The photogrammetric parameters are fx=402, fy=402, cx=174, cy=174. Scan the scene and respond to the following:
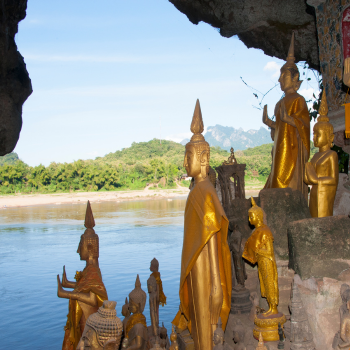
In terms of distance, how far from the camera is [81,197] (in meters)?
24.2

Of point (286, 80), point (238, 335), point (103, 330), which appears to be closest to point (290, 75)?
point (286, 80)

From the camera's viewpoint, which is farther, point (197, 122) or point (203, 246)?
point (197, 122)

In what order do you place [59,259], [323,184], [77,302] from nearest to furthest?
[77,302] → [323,184] → [59,259]

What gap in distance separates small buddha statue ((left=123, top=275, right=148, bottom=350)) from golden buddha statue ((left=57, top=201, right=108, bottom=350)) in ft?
1.29

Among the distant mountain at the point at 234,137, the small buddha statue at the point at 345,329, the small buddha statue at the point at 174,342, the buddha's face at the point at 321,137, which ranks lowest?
the small buddha statue at the point at 174,342

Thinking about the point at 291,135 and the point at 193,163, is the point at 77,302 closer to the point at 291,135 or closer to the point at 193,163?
the point at 193,163

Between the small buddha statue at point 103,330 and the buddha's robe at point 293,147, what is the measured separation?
2.92 meters

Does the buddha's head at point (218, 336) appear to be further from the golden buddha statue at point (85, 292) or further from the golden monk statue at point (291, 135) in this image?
the golden monk statue at point (291, 135)

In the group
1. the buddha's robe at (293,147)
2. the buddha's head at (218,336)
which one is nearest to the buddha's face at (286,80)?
the buddha's robe at (293,147)

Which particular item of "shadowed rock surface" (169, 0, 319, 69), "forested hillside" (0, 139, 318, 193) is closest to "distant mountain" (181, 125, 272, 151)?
"forested hillside" (0, 139, 318, 193)

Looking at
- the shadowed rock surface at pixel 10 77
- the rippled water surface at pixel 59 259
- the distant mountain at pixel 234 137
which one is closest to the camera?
the shadowed rock surface at pixel 10 77

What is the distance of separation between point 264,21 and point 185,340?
634 cm

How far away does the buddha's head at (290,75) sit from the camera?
15.1ft

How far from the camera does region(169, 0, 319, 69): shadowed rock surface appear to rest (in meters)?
7.23
